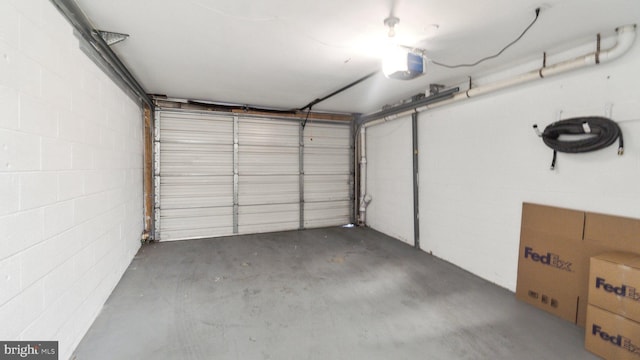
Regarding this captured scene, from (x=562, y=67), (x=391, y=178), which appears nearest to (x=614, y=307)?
(x=562, y=67)

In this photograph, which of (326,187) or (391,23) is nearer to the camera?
(391,23)

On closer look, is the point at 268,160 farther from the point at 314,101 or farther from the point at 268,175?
the point at 314,101

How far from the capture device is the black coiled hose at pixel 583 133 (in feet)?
6.96

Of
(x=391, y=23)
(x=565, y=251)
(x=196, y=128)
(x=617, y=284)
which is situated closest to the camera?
(x=617, y=284)

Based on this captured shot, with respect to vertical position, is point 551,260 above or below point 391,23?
below

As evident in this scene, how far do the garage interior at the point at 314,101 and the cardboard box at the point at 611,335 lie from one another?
0.09m

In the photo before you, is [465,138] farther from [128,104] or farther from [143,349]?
[128,104]

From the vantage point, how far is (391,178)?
16.4 feet

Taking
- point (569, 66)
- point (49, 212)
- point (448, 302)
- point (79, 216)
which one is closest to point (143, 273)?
point (79, 216)

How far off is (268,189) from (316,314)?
11.1 feet

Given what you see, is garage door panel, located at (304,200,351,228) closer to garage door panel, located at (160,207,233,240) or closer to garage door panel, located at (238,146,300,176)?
garage door panel, located at (238,146,300,176)

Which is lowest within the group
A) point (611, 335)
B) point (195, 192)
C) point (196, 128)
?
point (611, 335)

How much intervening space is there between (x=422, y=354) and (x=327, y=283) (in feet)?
4.32

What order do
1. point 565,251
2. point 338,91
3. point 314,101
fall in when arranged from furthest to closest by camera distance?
point 314,101
point 338,91
point 565,251
